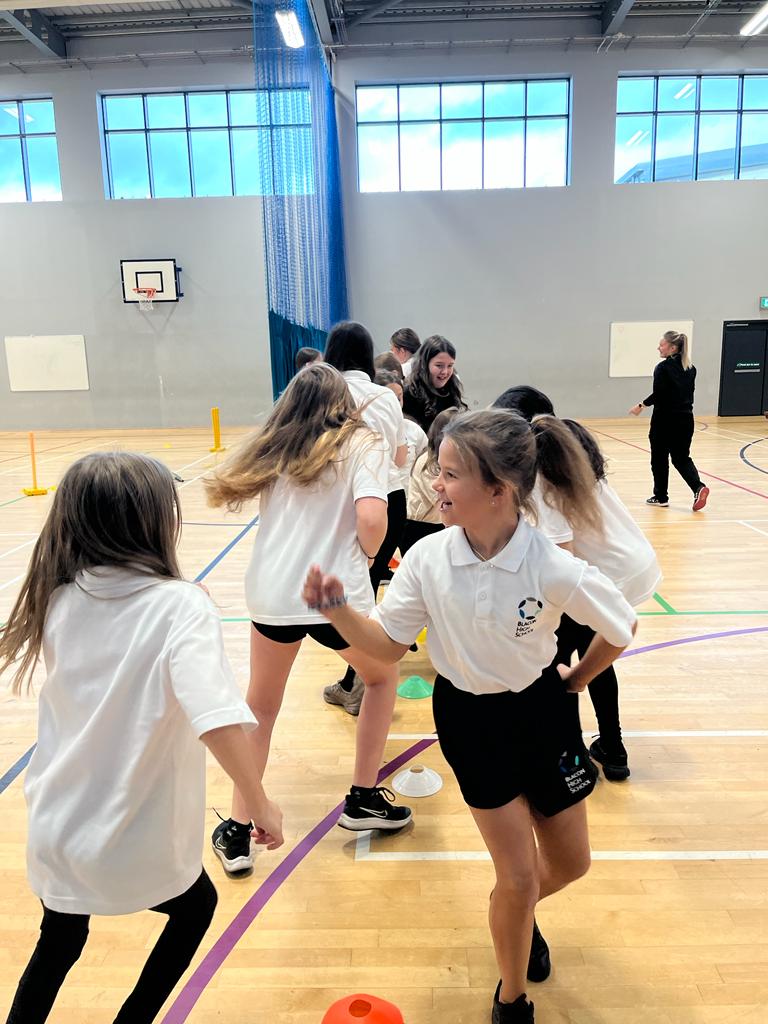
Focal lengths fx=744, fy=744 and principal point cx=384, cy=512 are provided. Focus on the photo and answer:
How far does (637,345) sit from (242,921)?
14933mm

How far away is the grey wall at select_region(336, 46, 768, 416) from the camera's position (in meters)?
14.5

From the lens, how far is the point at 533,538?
152 cm

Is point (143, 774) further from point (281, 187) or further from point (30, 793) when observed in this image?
point (281, 187)

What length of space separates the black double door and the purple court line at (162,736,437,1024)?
49.0 feet

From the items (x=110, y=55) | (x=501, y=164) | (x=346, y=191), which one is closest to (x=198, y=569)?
(x=346, y=191)

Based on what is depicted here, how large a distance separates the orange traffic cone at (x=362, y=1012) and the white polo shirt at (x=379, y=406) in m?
1.64

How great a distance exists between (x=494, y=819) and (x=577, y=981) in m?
0.66

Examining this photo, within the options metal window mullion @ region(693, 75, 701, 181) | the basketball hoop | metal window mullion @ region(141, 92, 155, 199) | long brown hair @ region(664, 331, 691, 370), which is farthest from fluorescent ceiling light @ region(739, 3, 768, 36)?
the basketball hoop

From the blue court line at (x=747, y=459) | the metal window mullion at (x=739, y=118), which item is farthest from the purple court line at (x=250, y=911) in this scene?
the metal window mullion at (x=739, y=118)

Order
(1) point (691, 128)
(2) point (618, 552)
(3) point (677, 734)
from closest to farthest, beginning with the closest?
(2) point (618, 552) → (3) point (677, 734) → (1) point (691, 128)

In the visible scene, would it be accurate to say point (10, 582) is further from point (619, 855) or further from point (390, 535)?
point (619, 855)

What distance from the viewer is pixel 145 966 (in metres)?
1.41

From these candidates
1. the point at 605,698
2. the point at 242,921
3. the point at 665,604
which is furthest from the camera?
the point at 665,604

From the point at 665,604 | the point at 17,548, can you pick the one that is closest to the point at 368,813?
the point at 665,604
